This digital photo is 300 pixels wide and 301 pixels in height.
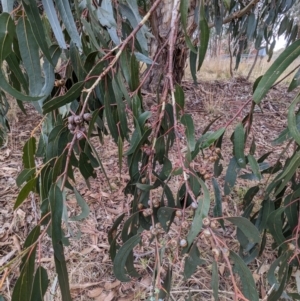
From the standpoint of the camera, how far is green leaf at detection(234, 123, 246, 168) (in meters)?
0.64

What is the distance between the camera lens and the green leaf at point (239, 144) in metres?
0.64

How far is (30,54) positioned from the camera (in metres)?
0.46

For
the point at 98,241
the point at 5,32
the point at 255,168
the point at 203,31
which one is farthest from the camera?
the point at 98,241

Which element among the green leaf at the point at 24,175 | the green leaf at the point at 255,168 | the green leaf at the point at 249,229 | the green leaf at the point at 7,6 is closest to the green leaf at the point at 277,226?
the green leaf at the point at 255,168

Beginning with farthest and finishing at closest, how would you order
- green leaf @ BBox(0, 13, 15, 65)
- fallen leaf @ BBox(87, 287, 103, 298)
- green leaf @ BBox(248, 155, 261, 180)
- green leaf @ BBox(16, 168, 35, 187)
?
fallen leaf @ BBox(87, 287, 103, 298) < green leaf @ BBox(248, 155, 261, 180) < green leaf @ BBox(16, 168, 35, 187) < green leaf @ BBox(0, 13, 15, 65)

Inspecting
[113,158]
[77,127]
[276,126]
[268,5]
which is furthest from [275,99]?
[77,127]

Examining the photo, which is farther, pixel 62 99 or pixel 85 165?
pixel 85 165

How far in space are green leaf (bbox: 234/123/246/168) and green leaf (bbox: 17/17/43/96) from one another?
42 centimetres

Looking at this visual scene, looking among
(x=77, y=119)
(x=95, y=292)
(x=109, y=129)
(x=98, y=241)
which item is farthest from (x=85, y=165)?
(x=98, y=241)

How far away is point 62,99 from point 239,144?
39 cm

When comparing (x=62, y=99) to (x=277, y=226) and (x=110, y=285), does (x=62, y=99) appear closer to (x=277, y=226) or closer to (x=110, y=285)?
(x=277, y=226)

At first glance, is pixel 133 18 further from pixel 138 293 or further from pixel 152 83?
pixel 152 83

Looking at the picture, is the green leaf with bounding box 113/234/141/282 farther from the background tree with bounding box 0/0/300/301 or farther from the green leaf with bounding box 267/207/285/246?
the green leaf with bounding box 267/207/285/246

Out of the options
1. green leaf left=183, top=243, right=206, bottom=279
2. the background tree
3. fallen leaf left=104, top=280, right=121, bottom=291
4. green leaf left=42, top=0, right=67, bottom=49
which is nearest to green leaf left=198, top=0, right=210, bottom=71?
the background tree
